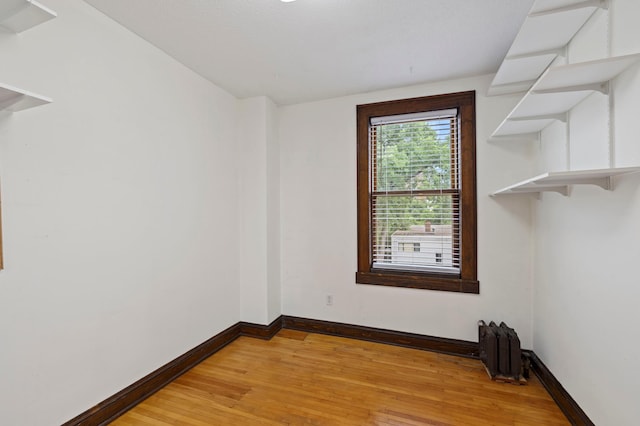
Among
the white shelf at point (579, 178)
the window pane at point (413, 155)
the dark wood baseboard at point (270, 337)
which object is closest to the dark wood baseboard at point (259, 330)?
the dark wood baseboard at point (270, 337)

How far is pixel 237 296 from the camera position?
3.24m

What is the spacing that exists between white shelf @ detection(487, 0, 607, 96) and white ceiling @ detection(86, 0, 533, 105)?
19cm

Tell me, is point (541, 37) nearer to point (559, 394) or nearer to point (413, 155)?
point (413, 155)

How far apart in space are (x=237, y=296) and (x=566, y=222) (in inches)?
120

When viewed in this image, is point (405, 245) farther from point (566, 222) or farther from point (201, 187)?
point (201, 187)

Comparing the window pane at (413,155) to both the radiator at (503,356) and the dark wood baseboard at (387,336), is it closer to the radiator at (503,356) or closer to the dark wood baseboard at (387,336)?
the radiator at (503,356)

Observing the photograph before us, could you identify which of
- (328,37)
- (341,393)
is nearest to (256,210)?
(328,37)

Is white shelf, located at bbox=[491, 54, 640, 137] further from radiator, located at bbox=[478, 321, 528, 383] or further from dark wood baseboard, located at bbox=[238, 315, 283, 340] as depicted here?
dark wood baseboard, located at bbox=[238, 315, 283, 340]

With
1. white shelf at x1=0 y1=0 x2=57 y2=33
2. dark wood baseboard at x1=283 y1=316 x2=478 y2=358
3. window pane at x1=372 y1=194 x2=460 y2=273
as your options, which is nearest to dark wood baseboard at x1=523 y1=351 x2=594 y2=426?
dark wood baseboard at x1=283 y1=316 x2=478 y2=358

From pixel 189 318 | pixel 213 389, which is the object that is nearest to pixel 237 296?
pixel 189 318

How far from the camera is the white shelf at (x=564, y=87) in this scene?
1.29 metres

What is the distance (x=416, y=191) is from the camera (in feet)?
9.80

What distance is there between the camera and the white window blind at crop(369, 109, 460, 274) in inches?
114

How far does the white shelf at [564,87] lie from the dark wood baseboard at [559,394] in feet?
6.16
